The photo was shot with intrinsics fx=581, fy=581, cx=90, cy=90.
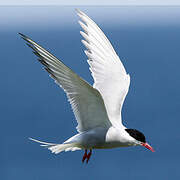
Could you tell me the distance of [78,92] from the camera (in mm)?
5328

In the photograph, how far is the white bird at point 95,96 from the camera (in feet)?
16.5

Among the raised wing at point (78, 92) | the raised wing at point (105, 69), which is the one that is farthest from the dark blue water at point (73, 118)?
the raised wing at point (78, 92)

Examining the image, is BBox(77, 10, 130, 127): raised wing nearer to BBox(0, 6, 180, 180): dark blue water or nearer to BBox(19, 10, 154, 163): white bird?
BBox(19, 10, 154, 163): white bird

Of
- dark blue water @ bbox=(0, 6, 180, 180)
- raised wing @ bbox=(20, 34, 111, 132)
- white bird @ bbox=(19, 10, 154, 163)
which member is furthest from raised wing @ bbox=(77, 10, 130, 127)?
dark blue water @ bbox=(0, 6, 180, 180)

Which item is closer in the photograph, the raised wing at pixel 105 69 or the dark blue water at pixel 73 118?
the raised wing at pixel 105 69

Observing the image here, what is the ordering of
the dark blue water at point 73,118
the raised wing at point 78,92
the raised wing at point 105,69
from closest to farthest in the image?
the raised wing at point 78,92 < the raised wing at point 105,69 < the dark blue water at point 73,118

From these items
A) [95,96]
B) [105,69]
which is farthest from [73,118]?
[95,96]

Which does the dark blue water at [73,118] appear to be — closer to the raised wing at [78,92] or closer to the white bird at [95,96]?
the white bird at [95,96]

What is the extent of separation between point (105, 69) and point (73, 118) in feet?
153

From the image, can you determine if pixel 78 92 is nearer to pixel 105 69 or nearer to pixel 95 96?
pixel 95 96

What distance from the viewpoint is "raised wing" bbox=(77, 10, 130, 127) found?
249 inches

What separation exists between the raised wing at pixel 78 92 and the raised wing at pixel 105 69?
500 mm

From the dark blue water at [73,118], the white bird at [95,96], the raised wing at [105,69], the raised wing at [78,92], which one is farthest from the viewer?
the dark blue water at [73,118]

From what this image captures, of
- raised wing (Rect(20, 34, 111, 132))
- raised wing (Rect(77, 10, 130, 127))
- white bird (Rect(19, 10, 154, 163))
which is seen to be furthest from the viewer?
raised wing (Rect(77, 10, 130, 127))
